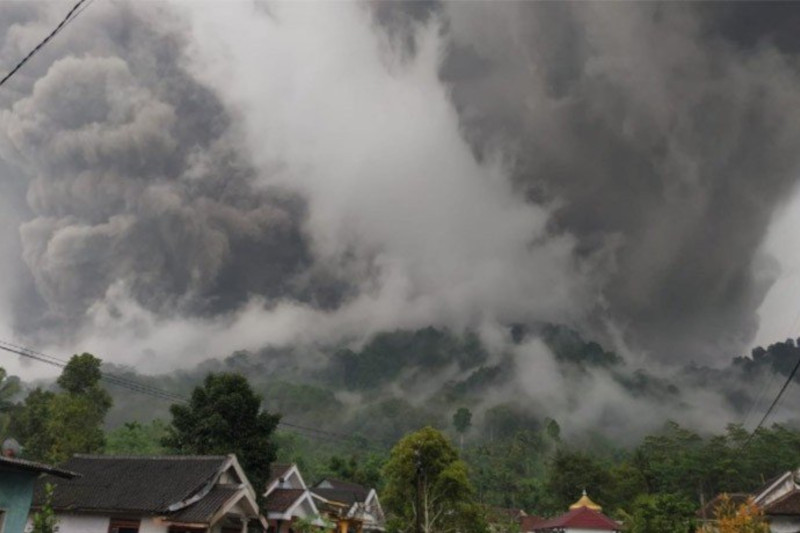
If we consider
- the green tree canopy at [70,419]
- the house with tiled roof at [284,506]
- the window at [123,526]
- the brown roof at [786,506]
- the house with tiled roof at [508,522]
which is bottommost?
the window at [123,526]

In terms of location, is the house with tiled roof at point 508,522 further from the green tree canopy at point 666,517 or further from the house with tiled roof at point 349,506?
the green tree canopy at point 666,517

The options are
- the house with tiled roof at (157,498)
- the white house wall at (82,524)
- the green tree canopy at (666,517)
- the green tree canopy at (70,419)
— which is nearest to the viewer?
the house with tiled roof at (157,498)

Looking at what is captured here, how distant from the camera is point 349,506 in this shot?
59219 mm

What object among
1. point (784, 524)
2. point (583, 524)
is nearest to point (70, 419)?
point (583, 524)

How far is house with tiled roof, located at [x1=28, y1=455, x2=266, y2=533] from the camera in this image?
30625mm

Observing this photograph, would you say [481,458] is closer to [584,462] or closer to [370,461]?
[584,462]

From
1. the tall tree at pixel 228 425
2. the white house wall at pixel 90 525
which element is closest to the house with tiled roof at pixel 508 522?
the tall tree at pixel 228 425

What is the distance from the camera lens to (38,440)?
68125mm

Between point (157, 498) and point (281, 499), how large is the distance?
54.3ft

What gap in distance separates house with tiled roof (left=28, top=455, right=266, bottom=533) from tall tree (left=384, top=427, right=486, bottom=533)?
20.2 metres

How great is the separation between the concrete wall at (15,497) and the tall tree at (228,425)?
20707mm

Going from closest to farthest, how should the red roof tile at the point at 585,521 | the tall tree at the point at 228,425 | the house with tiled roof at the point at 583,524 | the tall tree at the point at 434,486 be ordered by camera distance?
the tall tree at the point at 228,425 < the tall tree at the point at 434,486 < the house with tiled roof at the point at 583,524 < the red roof tile at the point at 585,521

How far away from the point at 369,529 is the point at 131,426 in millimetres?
41401

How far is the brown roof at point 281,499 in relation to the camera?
45.4 metres
